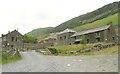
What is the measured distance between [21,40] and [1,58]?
2359 inches

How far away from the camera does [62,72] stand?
20.8 meters

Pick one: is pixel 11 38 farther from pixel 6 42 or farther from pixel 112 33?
pixel 112 33

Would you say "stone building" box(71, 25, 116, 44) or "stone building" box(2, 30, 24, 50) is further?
"stone building" box(2, 30, 24, 50)

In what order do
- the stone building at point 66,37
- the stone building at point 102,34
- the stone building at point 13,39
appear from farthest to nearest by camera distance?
1. the stone building at point 66,37
2. the stone building at point 13,39
3. the stone building at point 102,34

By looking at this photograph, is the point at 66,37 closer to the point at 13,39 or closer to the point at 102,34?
the point at 13,39

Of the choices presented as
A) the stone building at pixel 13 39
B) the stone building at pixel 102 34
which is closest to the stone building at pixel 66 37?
the stone building at pixel 102 34

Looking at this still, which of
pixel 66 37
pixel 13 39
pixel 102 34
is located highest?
pixel 102 34

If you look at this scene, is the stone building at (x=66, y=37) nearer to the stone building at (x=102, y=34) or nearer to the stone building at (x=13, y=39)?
the stone building at (x=102, y=34)

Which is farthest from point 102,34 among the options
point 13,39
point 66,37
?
point 13,39

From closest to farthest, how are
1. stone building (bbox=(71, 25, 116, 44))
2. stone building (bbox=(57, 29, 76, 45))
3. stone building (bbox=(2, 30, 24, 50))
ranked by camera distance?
stone building (bbox=(71, 25, 116, 44)) → stone building (bbox=(2, 30, 24, 50)) → stone building (bbox=(57, 29, 76, 45))

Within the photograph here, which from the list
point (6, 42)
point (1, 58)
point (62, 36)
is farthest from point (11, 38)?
point (1, 58)

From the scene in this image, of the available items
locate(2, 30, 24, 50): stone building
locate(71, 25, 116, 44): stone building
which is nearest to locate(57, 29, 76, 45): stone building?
locate(71, 25, 116, 44): stone building

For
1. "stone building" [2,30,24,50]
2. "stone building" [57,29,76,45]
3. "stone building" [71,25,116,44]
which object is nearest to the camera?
"stone building" [71,25,116,44]

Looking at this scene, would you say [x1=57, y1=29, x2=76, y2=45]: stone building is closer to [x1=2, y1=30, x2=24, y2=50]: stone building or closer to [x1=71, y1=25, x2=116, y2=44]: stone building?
[x1=71, y1=25, x2=116, y2=44]: stone building
